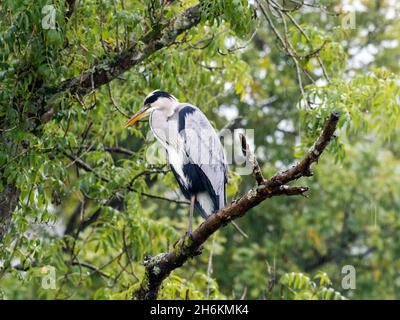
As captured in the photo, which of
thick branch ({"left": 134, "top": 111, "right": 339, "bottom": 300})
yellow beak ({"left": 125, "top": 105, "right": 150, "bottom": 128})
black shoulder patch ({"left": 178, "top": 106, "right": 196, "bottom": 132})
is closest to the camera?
thick branch ({"left": 134, "top": 111, "right": 339, "bottom": 300})

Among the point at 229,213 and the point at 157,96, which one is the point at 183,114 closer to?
the point at 157,96

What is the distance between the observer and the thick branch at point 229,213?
3.47m

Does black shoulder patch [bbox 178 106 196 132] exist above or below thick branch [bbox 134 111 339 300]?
above

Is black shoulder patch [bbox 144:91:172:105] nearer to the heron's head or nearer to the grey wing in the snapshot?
the heron's head

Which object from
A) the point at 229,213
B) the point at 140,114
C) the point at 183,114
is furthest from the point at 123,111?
the point at 229,213

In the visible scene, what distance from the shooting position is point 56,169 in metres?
5.10

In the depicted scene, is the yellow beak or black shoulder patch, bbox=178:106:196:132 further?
the yellow beak

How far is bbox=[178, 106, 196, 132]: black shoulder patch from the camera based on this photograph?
566 cm

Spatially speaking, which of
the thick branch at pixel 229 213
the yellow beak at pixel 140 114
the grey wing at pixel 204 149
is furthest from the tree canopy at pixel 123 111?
the grey wing at pixel 204 149

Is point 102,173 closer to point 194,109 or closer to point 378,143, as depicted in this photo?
point 194,109

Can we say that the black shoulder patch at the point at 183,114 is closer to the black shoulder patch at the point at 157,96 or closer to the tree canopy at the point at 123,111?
the black shoulder patch at the point at 157,96

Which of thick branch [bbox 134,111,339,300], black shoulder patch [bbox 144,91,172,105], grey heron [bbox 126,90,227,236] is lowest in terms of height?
thick branch [bbox 134,111,339,300]

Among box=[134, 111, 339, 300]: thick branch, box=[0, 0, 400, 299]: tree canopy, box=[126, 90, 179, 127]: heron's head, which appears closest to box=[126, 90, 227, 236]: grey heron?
box=[126, 90, 179, 127]: heron's head

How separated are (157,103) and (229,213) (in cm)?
205
